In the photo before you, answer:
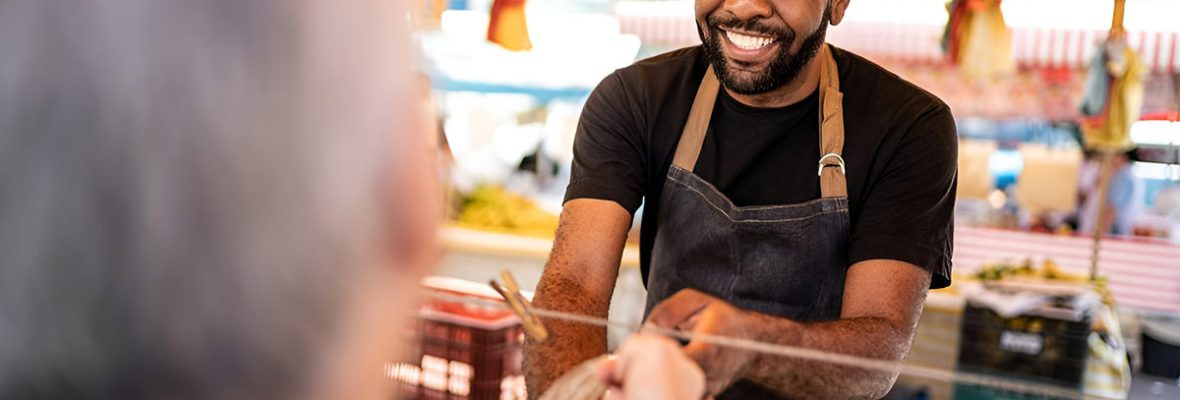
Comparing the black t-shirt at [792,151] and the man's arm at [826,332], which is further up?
the black t-shirt at [792,151]

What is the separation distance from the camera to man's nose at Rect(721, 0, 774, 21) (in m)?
1.67

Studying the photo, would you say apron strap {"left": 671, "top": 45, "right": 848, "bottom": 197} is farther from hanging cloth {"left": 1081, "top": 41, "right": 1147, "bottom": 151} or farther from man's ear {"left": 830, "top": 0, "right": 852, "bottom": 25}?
hanging cloth {"left": 1081, "top": 41, "right": 1147, "bottom": 151}

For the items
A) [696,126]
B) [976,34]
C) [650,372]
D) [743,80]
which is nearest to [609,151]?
[696,126]

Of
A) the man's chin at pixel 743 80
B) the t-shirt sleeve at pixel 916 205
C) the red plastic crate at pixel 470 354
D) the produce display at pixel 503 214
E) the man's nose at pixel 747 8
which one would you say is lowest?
the produce display at pixel 503 214

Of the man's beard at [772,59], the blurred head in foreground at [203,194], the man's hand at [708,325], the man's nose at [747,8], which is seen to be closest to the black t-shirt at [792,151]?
the man's beard at [772,59]

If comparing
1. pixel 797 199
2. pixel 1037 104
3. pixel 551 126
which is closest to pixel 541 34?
pixel 551 126

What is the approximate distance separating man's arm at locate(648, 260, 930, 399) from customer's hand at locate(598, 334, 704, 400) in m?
0.08

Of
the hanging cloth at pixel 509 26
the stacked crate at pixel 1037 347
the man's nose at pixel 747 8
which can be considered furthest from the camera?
the stacked crate at pixel 1037 347

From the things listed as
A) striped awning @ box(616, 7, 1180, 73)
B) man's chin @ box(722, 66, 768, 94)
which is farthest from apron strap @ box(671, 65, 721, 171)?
striped awning @ box(616, 7, 1180, 73)

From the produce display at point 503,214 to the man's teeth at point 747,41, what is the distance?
3323mm

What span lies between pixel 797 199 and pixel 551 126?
4.85m

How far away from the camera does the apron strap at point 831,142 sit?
5.78 ft

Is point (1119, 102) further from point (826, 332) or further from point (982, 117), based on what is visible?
point (826, 332)

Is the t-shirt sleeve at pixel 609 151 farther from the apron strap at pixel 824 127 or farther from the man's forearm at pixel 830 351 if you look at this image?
the man's forearm at pixel 830 351
